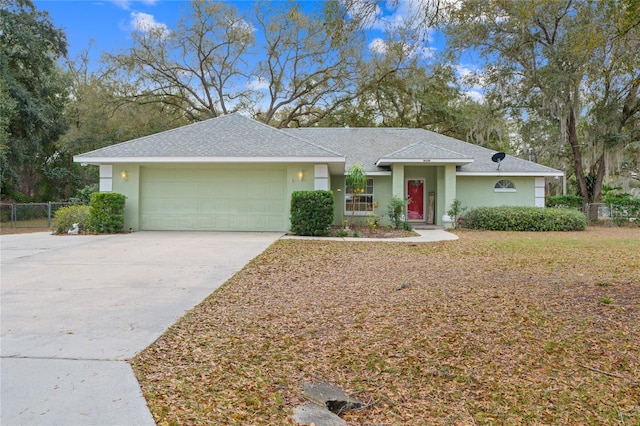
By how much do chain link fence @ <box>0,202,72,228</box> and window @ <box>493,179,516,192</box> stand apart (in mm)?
18582

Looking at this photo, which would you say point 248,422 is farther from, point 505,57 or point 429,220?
point 505,57

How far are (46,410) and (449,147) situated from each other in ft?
56.5

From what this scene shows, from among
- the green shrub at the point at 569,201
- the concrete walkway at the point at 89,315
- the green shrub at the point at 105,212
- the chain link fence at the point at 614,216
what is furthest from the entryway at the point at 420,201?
the green shrub at the point at 105,212

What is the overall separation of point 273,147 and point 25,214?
47.6 feet

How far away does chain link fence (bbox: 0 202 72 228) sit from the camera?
57.6 ft

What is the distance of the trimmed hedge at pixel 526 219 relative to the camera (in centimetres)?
1437

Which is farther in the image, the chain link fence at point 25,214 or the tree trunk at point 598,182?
the tree trunk at point 598,182

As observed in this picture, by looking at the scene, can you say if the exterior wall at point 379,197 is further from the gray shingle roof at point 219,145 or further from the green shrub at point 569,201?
the green shrub at point 569,201

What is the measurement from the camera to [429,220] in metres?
16.8

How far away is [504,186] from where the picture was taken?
643 inches

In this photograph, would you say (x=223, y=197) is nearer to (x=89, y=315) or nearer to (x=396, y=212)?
(x=396, y=212)

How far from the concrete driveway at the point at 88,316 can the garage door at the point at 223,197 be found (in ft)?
11.7

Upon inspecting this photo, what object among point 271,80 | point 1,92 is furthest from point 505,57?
point 1,92

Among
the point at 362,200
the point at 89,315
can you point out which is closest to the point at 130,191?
the point at 362,200
